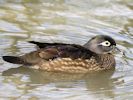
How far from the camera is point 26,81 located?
28.4ft

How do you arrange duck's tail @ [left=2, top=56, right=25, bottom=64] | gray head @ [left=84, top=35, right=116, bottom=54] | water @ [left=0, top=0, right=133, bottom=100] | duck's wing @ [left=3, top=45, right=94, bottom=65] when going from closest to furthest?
water @ [left=0, top=0, right=133, bottom=100], duck's tail @ [left=2, top=56, right=25, bottom=64], duck's wing @ [left=3, top=45, right=94, bottom=65], gray head @ [left=84, top=35, right=116, bottom=54]

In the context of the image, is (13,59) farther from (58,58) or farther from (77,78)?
(77,78)

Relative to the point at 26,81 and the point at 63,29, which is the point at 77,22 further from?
the point at 26,81

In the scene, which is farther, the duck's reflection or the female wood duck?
the female wood duck

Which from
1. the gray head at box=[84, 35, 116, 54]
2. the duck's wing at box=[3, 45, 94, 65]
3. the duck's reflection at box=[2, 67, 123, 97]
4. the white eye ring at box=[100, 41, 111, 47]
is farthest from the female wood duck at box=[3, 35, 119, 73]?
the white eye ring at box=[100, 41, 111, 47]

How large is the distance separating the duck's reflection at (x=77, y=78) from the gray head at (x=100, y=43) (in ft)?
1.53

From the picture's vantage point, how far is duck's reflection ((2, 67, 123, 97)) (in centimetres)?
860

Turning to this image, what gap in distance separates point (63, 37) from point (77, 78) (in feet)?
4.85

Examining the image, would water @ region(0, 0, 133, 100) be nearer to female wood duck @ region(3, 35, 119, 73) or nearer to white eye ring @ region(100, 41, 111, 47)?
female wood duck @ region(3, 35, 119, 73)

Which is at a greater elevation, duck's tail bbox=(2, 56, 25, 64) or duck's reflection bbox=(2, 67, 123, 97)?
duck's tail bbox=(2, 56, 25, 64)

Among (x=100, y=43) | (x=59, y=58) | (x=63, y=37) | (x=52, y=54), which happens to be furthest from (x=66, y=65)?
(x=63, y=37)

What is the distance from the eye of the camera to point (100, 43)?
958 centimetres

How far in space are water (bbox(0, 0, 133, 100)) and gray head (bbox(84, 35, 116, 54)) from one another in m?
0.34

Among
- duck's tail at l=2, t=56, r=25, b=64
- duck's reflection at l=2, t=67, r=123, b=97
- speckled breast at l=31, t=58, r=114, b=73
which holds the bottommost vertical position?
duck's reflection at l=2, t=67, r=123, b=97
